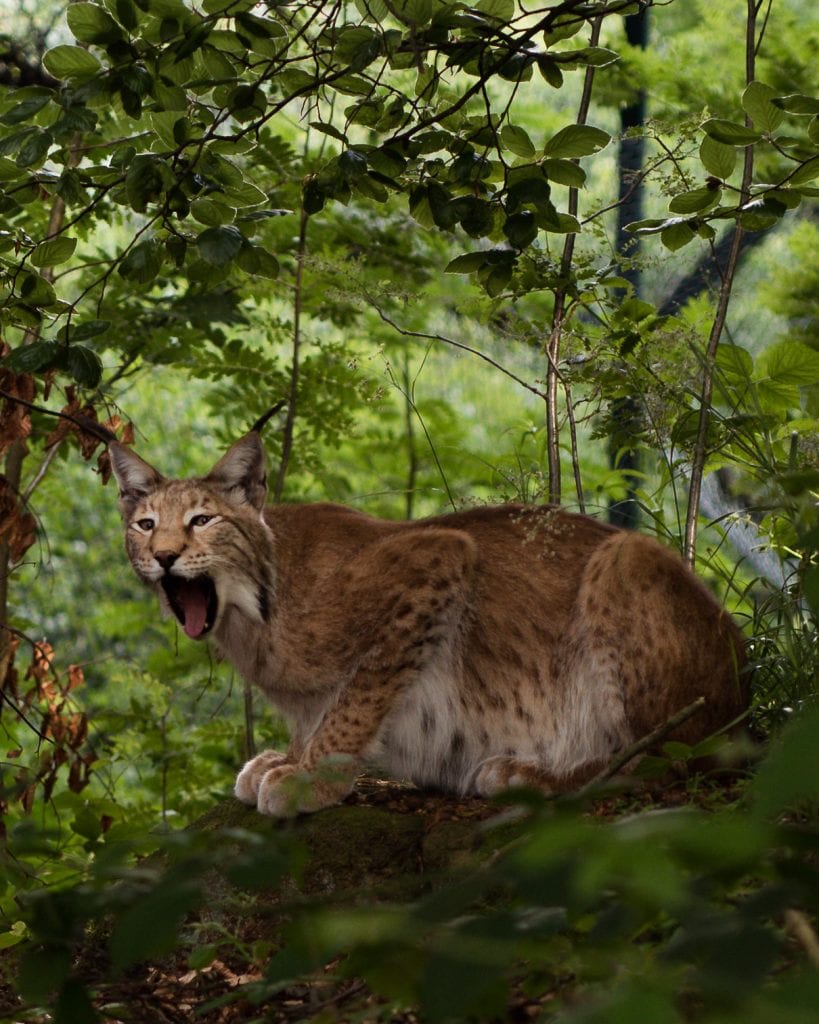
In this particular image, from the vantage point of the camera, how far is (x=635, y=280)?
6.84m

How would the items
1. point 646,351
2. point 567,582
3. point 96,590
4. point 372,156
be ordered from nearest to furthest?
point 372,156
point 567,582
point 646,351
point 96,590

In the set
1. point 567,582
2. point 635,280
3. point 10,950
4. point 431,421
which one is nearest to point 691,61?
point 635,280

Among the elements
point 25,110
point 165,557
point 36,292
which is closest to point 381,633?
point 165,557

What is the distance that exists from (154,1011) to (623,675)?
147cm

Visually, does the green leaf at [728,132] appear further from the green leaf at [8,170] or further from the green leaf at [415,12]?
the green leaf at [8,170]

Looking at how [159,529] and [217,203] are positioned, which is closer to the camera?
[217,203]

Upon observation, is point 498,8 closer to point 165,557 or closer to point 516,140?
point 516,140

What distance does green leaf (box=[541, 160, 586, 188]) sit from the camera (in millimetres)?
3205

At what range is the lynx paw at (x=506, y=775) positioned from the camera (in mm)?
3607

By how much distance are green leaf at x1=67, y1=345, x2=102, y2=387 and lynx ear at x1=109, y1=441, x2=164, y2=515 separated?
61 cm

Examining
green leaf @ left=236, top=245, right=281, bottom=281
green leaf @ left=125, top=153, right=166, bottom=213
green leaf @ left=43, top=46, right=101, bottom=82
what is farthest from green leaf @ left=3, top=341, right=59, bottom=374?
green leaf @ left=43, top=46, right=101, bottom=82

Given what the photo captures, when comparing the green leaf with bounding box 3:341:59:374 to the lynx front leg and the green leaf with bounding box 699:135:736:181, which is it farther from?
the green leaf with bounding box 699:135:736:181

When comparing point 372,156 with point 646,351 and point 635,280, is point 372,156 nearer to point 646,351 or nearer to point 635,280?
point 646,351

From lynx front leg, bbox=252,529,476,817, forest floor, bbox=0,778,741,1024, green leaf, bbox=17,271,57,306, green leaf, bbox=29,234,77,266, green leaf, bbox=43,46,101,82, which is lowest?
forest floor, bbox=0,778,741,1024
